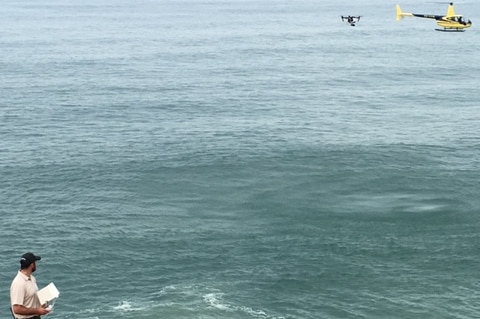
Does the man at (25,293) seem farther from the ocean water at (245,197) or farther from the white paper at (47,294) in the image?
the ocean water at (245,197)

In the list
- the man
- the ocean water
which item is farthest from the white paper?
the ocean water

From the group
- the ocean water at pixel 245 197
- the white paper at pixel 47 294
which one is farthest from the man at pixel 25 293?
the ocean water at pixel 245 197

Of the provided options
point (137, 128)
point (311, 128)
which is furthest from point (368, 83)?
point (137, 128)

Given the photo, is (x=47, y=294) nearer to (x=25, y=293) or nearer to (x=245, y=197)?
(x=25, y=293)

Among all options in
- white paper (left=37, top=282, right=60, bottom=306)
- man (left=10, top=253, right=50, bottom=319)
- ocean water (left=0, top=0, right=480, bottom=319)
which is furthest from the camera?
ocean water (left=0, top=0, right=480, bottom=319)

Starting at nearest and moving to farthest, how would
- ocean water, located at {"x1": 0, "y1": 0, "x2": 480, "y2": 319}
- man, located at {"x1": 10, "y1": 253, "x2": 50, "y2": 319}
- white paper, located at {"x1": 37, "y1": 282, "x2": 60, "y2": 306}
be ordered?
man, located at {"x1": 10, "y1": 253, "x2": 50, "y2": 319} → white paper, located at {"x1": 37, "y1": 282, "x2": 60, "y2": 306} → ocean water, located at {"x1": 0, "y1": 0, "x2": 480, "y2": 319}

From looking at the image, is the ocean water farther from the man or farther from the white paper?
the man

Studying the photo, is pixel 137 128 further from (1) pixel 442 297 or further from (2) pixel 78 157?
(1) pixel 442 297
